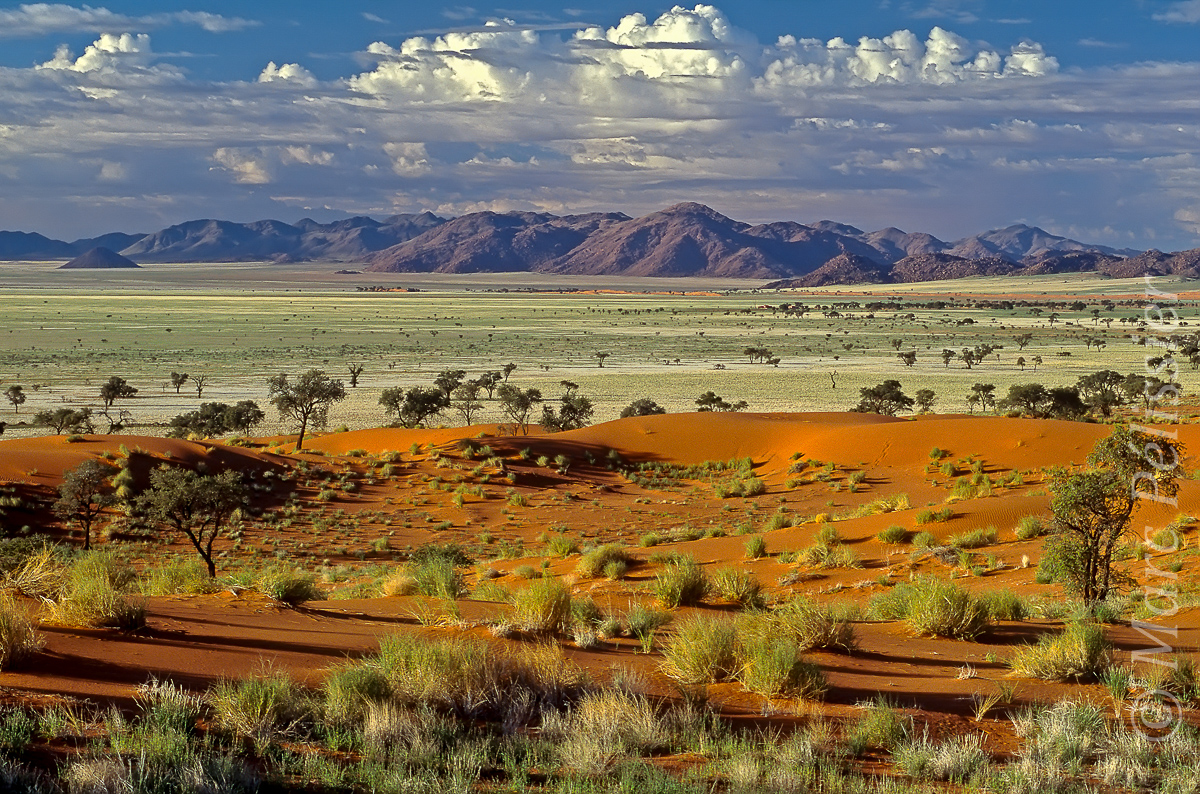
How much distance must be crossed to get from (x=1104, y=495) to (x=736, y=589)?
5.13 m

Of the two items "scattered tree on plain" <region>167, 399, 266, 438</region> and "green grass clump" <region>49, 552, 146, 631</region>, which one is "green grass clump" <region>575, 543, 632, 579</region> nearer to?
"green grass clump" <region>49, 552, 146, 631</region>

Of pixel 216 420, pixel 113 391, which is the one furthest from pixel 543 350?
pixel 216 420

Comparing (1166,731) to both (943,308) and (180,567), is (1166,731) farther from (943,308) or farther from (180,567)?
(943,308)

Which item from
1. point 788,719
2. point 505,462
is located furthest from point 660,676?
point 505,462

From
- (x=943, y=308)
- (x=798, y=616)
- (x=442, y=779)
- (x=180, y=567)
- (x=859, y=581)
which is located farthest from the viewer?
(x=943, y=308)

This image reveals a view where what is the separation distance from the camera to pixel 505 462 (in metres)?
38.8

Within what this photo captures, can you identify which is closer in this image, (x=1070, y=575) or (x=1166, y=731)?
(x=1166, y=731)

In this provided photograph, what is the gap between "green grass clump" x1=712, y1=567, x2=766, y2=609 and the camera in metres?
14.5

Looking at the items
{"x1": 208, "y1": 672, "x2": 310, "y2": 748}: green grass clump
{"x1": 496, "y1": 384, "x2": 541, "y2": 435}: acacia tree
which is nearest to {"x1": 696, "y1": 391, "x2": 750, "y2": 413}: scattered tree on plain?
{"x1": 496, "y1": 384, "x2": 541, "y2": 435}: acacia tree

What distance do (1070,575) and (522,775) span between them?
1029 cm

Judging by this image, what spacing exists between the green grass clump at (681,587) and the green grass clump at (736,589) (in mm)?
239

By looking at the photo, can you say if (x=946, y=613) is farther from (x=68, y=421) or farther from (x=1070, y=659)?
(x=68, y=421)

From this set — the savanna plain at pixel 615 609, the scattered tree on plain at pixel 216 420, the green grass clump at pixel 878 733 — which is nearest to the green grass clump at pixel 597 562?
the savanna plain at pixel 615 609

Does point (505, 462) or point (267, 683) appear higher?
point (267, 683)
